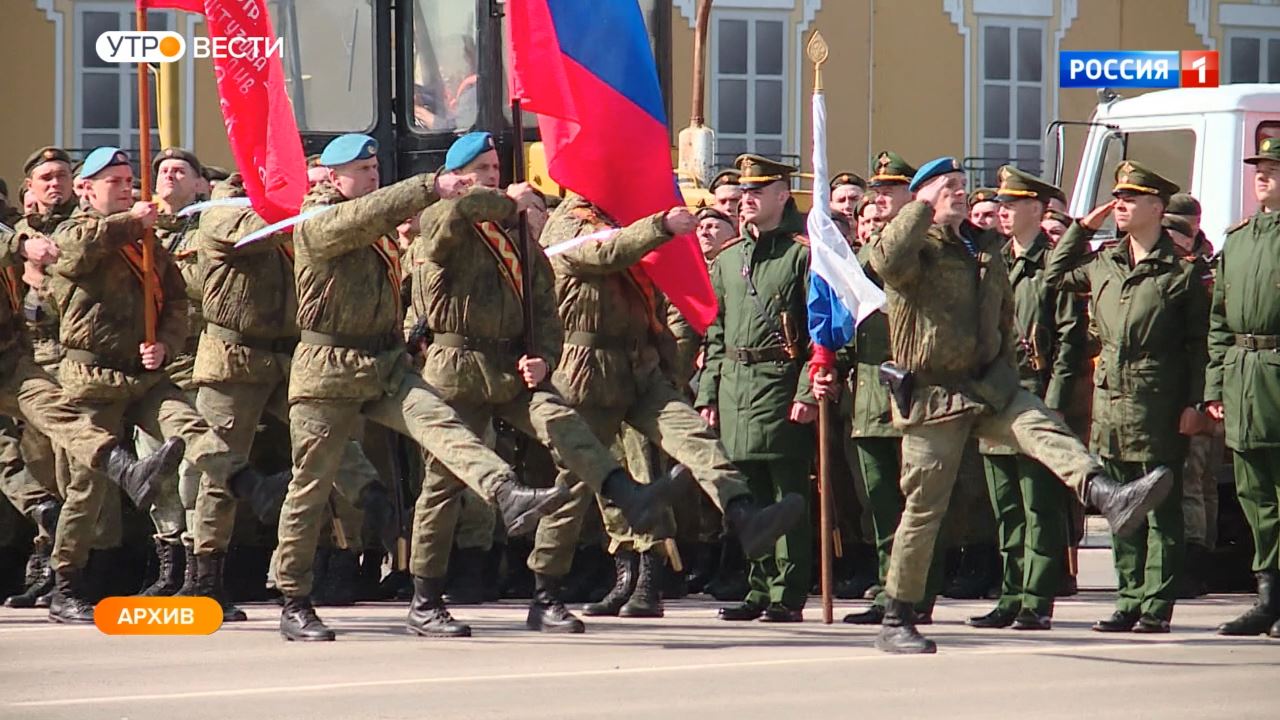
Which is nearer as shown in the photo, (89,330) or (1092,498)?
(1092,498)

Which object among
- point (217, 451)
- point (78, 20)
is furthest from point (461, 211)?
point (78, 20)

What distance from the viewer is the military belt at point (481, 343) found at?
10.9 metres

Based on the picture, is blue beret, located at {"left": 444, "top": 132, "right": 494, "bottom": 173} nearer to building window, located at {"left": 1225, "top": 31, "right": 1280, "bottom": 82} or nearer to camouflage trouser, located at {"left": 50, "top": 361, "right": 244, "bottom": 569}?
camouflage trouser, located at {"left": 50, "top": 361, "right": 244, "bottom": 569}

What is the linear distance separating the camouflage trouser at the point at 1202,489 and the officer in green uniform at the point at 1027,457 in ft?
2.75

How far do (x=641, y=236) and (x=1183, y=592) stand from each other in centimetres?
393

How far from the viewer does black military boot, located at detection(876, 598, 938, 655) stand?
10289mm

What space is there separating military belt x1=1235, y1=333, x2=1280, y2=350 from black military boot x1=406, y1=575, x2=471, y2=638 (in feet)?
11.2

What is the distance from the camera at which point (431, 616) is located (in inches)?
432

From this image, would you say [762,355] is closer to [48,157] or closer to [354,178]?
[354,178]

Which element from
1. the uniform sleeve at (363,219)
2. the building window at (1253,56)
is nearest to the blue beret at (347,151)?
the uniform sleeve at (363,219)

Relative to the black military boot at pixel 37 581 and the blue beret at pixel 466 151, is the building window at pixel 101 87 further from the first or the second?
the blue beret at pixel 466 151

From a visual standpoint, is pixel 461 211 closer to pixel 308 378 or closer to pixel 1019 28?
pixel 308 378

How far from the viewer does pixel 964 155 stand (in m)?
27.6

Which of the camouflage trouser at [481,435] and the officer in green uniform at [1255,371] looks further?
the officer in green uniform at [1255,371]
